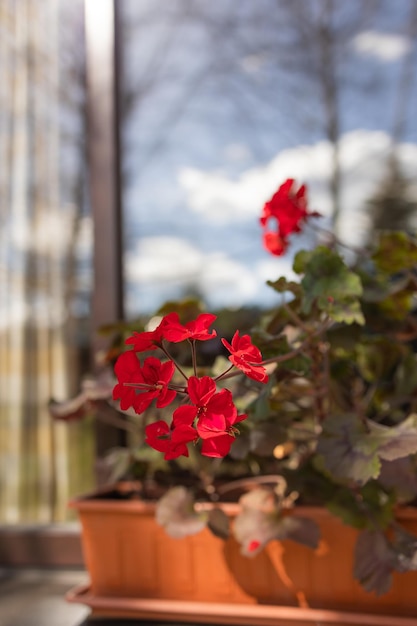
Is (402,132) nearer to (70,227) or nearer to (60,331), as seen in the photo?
(70,227)

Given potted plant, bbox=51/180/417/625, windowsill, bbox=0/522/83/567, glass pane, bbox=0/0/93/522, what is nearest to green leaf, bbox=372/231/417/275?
potted plant, bbox=51/180/417/625

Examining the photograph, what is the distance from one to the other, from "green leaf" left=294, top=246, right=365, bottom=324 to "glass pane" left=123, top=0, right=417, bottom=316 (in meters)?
0.56

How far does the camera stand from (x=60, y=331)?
1.63m

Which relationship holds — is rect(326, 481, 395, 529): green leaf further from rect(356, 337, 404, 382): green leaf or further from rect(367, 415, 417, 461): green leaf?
rect(356, 337, 404, 382): green leaf

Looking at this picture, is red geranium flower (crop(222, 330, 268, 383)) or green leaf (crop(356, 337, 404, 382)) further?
green leaf (crop(356, 337, 404, 382))

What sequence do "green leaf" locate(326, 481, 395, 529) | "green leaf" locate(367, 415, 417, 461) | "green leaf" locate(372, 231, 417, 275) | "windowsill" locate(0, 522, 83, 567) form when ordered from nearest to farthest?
"green leaf" locate(367, 415, 417, 461) < "green leaf" locate(326, 481, 395, 529) < "green leaf" locate(372, 231, 417, 275) < "windowsill" locate(0, 522, 83, 567)

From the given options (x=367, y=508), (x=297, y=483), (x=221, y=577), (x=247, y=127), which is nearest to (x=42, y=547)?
(x=221, y=577)

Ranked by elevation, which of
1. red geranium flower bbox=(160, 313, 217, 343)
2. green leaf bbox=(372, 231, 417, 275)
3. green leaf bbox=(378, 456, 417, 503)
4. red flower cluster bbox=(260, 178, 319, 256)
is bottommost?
green leaf bbox=(378, 456, 417, 503)

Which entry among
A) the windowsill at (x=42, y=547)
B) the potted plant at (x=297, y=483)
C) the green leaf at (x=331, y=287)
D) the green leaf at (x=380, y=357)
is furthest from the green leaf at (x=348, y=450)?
the windowsill at (x=42, y=547)

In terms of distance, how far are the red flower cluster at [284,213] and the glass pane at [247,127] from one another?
0.44 meters

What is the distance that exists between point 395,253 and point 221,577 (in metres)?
0.62

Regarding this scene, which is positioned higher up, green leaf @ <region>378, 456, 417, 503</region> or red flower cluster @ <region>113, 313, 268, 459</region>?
red flower cluster @ <region>113, 313, 268, 459</region>

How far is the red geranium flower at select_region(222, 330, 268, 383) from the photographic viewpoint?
0.69 metres

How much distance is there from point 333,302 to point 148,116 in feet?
3.01
